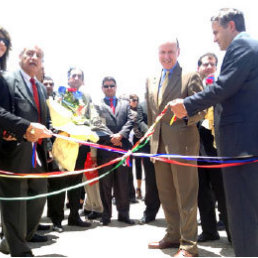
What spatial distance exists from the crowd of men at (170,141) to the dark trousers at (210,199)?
Result: 0.01m

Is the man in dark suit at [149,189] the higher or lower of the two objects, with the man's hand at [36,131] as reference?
lower

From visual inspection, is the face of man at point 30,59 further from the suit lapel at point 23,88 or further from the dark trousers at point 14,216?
the dark trousers at point 14,216

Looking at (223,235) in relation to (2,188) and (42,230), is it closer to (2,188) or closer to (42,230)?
(42,230)

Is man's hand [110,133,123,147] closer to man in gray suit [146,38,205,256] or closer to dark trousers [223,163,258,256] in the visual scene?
man in gray suit [146,38,205,256]

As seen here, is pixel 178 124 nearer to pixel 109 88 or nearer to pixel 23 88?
pixel 23 88

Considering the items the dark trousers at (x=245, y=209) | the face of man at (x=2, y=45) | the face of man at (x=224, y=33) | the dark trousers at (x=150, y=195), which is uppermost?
the face of man at (x=2, y=45)

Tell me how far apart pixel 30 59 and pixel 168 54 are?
138 centimetres

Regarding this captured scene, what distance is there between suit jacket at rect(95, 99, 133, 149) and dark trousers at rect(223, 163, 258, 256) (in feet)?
9.26

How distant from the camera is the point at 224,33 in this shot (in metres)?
2.71

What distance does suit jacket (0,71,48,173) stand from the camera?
3168 millimetres

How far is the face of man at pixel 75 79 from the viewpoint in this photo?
17.5 ft

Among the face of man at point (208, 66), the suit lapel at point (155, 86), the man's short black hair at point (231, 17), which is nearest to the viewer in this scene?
the man's short black hair at point (231, 17)

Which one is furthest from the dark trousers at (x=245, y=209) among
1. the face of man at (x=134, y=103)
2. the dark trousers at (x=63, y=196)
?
the face of man at (x=134, y=103)

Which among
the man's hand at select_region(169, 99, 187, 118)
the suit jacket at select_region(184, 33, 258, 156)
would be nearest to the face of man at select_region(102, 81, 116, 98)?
the man's hand at select_region(169, 99, 187, 118)
